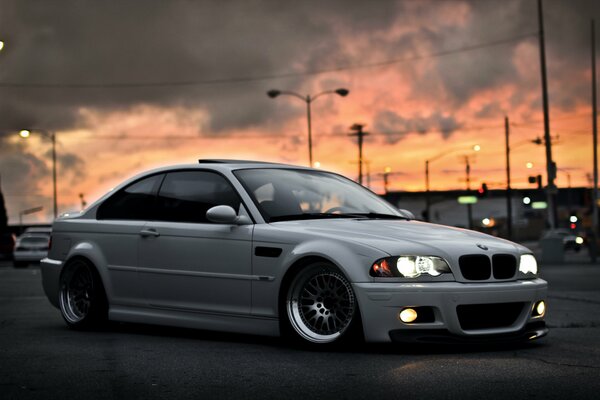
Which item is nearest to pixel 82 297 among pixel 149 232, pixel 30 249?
pixel 149 232

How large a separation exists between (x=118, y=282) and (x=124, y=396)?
379 centimetres

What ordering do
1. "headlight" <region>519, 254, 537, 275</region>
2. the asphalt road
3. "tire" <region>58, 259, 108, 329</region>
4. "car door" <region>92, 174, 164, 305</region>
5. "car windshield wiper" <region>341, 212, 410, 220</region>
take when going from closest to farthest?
the asphalt road → "headlight" <region>519, 254, 537, 275</region> → "car windshield wiper" <region>341, 212, 410, 220</region> → "car door" <region>92, 174, 164, 305</region> → "tire" <region>58, 259, 108, 329</region>

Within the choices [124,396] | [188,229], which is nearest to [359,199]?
[188,229]

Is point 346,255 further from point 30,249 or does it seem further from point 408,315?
point 30,249

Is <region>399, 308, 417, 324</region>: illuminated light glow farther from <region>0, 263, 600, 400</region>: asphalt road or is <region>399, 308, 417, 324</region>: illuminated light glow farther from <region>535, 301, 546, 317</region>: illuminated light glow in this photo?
<region>535, 301, 546, 317</region>: illuminated light glow

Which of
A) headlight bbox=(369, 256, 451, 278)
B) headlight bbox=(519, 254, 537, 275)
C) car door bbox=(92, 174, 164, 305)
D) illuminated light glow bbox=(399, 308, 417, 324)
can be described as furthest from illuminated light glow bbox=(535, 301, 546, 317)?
car door bbox=(92, 174, 164, 305)

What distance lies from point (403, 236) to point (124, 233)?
2.94m

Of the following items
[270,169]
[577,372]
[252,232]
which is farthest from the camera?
[270,169]

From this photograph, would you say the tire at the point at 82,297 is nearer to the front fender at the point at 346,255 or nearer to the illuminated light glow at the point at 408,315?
the front fender at the point at 346,255

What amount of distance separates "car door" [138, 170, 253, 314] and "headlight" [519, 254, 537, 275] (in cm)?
217

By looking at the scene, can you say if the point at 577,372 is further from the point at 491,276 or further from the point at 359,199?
the point at 359,199

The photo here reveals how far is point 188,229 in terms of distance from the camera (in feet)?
28.8

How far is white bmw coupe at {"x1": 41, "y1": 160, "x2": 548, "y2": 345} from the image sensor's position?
24.3 feet

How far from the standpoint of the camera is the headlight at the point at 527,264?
26.2ft
